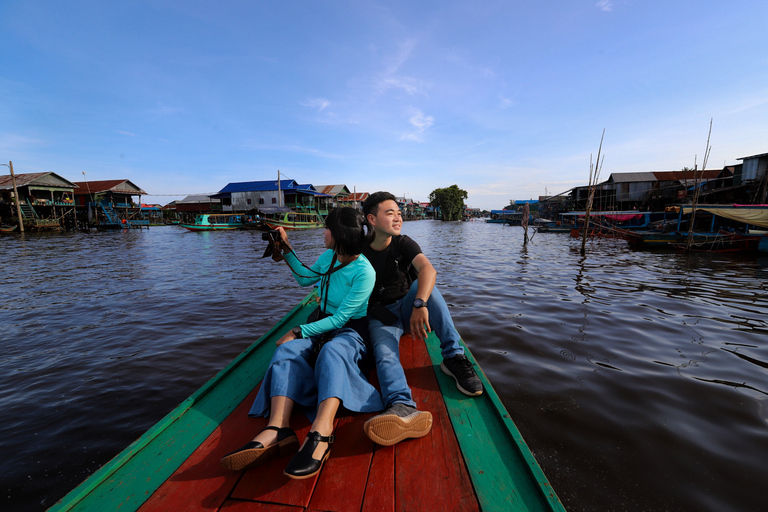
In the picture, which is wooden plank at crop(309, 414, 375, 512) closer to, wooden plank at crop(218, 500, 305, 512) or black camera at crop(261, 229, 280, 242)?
wooden plank at crop(218, 500, 305, 512)

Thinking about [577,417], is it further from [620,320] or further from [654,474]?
[620,320]

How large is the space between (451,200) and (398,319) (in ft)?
259

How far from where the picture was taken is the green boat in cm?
151

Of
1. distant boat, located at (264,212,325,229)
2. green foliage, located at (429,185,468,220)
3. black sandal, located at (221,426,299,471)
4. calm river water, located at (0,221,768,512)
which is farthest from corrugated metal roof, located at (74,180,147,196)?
green foliage, located at (429,185,468,220)

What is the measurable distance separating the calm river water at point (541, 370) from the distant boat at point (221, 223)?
92.3 feet

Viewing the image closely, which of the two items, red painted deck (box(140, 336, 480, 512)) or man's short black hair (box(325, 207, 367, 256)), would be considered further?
man's short black hair (box(325, 207, 367, 256))

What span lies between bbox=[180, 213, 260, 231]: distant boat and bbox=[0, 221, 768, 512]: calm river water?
2813 centimetres

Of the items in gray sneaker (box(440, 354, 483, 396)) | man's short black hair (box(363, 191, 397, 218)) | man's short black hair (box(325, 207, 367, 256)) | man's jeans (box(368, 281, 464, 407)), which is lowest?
gray sneaker (box(440, 354, 483, 396))

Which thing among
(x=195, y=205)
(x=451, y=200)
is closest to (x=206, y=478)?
(x=195, y=205)

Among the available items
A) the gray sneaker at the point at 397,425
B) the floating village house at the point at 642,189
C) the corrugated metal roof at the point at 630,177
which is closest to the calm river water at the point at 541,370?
the gray sneaker at the point at 397,425

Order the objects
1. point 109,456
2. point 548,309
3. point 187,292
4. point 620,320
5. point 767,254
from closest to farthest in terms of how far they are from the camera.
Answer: point 109,456 → point 620,320 → point 548,309 → point 187,292 → point 767,254

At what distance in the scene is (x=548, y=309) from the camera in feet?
22.0

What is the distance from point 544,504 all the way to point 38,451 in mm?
4251

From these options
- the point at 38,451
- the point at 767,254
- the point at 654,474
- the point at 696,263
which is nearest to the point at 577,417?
the point at 654,474
